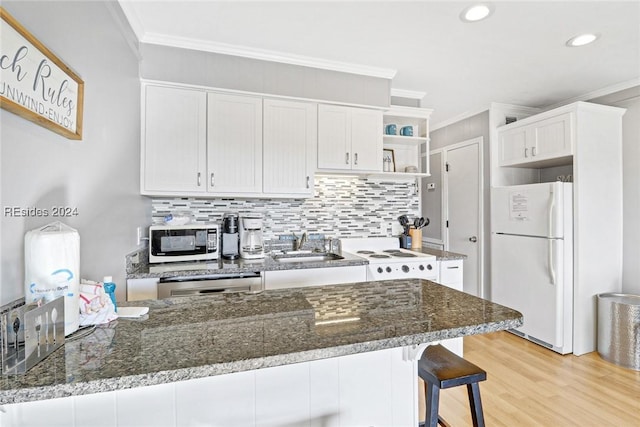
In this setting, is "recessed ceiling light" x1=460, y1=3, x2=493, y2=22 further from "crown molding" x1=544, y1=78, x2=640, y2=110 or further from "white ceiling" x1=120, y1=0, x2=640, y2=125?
"crown molding" x1=544, y1=78, x2=640, y2=110

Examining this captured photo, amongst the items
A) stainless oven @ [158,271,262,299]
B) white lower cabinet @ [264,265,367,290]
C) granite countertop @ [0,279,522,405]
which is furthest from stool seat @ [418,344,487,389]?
stainless oven @ [158,271,262,299]

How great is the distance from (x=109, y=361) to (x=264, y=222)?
2194 mm

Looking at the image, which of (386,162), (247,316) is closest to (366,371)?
(247,316)

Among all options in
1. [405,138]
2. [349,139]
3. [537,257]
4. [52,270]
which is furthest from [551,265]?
[52,270]

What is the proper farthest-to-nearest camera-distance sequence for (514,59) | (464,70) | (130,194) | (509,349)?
(509,349)
(464,70)
(514,59)
(130,194)

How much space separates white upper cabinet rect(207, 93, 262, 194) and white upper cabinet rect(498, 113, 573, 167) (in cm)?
274

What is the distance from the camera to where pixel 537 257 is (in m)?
3.06

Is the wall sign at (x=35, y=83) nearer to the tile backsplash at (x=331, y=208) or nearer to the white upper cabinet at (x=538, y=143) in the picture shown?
the tile backsplash at (x=331, y=208)

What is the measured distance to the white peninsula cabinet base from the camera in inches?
31.7

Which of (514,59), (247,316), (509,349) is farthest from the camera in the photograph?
(509,349)

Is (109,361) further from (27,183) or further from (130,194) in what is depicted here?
(130,194)

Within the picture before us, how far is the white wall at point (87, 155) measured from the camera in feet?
3.16

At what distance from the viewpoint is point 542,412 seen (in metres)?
2.06

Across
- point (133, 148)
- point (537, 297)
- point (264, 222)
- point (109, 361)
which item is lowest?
point (537, 297)
